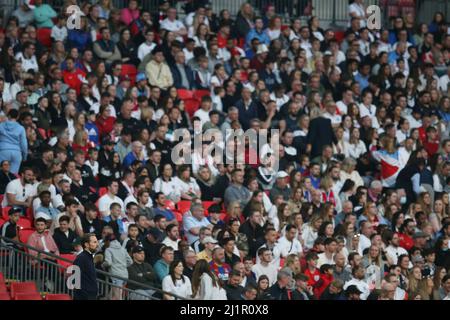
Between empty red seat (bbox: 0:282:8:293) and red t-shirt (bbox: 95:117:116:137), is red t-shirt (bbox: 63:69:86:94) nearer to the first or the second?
red t-shirt (bbox: 95:117:116:137)

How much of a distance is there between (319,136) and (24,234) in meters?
6.26

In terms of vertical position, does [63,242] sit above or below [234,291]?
above

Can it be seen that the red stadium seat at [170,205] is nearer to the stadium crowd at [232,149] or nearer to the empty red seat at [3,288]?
the stadium crowd at [232,149]

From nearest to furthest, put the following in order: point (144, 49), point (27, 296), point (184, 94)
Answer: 1. point (27, 296)
2. point (184, 94)
3. point (144, 49)

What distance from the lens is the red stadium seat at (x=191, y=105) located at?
23547mm

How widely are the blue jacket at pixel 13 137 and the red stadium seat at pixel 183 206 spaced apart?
221cm

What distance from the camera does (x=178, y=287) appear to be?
1802 cm

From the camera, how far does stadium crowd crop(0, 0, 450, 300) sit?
62.6ft

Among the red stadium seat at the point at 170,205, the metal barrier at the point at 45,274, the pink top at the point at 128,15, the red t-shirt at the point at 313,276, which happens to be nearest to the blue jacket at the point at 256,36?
the pink top at the point at 128,15

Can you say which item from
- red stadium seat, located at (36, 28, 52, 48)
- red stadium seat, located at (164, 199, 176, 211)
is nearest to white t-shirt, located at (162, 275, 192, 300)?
red stadium seat, located at (164, 199, 176, 211)

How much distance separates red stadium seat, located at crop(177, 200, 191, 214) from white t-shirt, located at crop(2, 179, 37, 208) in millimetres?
2271

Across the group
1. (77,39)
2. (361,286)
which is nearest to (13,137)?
(77,39)

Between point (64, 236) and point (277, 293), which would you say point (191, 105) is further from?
point (277, 293)

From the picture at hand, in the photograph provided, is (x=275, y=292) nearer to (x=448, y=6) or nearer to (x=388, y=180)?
(x=388, y=180)
